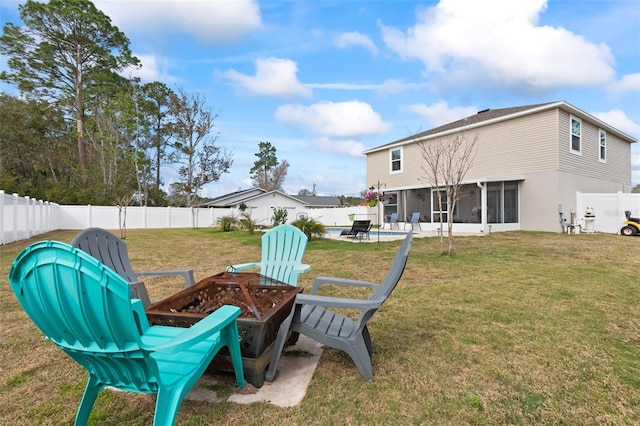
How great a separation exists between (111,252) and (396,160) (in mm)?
17550

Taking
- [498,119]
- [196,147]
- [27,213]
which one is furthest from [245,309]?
[196,147]

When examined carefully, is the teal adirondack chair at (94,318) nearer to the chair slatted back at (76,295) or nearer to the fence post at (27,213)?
the chair slatted back at (76,295)

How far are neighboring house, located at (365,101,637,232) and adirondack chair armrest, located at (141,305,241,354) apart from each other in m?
14.5

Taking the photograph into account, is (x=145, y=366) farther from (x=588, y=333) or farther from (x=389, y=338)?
(x=588, y=333)

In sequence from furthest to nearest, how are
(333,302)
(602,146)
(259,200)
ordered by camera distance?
(259,200)
(602,146)
(333,302)

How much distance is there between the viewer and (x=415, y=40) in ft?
38.7

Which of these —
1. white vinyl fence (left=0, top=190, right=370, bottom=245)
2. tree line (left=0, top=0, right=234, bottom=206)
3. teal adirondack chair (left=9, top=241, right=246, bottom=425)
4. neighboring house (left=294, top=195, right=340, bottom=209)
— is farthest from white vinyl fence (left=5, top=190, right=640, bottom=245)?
teal adirondack chair (left=9, top=241, right=246, bottom=425)

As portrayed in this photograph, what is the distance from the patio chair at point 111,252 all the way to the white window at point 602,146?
19151mm

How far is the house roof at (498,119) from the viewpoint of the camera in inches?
530

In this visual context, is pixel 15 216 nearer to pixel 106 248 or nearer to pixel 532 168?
pixel 106 248

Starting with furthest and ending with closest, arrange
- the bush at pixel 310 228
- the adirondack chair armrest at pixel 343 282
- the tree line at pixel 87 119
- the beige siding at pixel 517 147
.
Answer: the tree line at pixel 87 119, the beige siding at pixel 517 147, the bush at pixel 310 228, the adirondack chair armrest at pixel 343 282

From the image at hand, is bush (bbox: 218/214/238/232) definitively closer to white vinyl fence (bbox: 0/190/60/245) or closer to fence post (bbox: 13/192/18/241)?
white vinyl fence (bbox: 0/190/60/245)

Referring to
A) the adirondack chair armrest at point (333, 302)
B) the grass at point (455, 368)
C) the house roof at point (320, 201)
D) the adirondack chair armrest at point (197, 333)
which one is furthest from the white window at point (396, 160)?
the house roof at point (320, 201)

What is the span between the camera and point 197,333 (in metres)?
1.61
